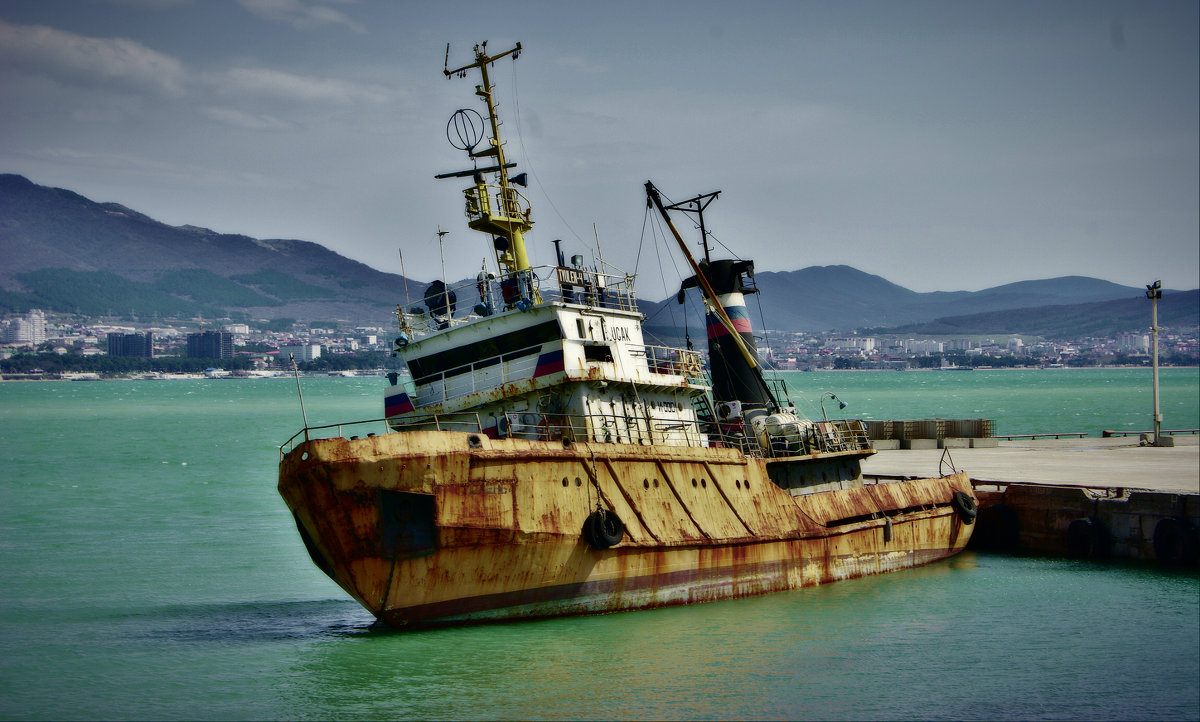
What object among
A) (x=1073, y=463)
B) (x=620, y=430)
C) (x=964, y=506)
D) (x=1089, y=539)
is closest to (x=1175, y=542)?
(x=1089, y=539)

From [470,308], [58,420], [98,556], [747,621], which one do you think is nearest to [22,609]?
[98,556]

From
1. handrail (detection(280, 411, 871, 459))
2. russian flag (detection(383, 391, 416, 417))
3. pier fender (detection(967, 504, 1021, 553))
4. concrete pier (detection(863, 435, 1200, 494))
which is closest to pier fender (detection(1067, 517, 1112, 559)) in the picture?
pier fender (detection(967, 504, 1021, 553))

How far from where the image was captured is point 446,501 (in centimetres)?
1548

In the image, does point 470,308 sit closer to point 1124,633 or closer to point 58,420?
point 1124,633

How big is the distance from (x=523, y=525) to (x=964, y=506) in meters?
13.8

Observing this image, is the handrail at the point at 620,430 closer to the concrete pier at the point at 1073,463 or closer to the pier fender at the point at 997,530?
the pier fender at the point at 997,530

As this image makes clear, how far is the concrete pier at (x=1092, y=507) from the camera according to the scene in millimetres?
23250

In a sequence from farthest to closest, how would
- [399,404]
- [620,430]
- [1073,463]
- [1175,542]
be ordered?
[1073,463] < [1175,542] < [399,404] < [620,430]

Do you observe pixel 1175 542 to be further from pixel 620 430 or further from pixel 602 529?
pixel 602 529

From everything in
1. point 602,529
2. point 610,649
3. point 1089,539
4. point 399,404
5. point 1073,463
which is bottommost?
point 610,649

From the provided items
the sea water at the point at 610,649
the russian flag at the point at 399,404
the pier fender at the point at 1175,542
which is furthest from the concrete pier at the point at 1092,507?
the russian flag at the point at 399,404

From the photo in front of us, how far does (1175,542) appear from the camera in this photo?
23.1 metres

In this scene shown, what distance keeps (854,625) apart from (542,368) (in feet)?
23.5

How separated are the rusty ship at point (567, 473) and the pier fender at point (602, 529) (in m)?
0.03
